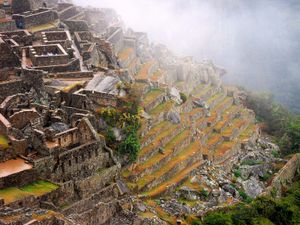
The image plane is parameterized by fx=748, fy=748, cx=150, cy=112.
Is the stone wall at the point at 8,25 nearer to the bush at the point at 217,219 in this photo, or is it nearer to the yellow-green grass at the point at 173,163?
the yellow-green grass at the point at 173,163

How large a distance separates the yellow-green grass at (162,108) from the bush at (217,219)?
379 inches

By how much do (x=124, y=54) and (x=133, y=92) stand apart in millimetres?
13741

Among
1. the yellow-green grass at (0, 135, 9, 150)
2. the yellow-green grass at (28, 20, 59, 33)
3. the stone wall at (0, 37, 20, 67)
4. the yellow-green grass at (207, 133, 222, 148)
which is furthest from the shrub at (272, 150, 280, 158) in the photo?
the yellow-green grass at (0, 135, 9, 150)

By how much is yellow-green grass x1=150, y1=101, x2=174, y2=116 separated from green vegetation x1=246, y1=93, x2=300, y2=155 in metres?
16.1

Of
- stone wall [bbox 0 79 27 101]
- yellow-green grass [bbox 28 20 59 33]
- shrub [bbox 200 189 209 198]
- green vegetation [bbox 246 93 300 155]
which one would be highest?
stone wall [bbox 0 79 27 101]

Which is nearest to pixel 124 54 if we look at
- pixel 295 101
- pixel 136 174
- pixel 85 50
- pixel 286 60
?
pixel 85 50

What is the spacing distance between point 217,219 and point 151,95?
493 inches

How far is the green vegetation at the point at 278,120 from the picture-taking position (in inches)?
2674

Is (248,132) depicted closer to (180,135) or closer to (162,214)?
(180,135)

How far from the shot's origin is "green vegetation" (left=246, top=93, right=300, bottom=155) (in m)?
67.9

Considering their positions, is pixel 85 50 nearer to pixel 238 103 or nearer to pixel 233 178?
pixel 233 178

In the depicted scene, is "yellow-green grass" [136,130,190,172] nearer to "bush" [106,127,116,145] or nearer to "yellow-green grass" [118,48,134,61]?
"bush" [106,127,116,145]

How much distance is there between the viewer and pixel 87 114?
142ft

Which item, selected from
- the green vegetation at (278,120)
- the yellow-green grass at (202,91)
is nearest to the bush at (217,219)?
the yellow-green grass at (202,91)
